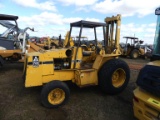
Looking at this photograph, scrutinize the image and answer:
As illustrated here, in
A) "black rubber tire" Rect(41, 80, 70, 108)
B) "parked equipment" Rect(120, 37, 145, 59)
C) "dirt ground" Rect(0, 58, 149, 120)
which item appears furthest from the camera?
"parked equipment" Rect(120, 37, 145, 59)

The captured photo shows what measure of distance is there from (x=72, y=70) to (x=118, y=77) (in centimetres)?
160

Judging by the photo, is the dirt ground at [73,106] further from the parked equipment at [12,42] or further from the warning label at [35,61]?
the parked equipment at [12,42]

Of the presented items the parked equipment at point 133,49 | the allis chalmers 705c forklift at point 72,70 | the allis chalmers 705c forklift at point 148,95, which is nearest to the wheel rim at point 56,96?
the allis chalmers 705c forklift at point 72,70

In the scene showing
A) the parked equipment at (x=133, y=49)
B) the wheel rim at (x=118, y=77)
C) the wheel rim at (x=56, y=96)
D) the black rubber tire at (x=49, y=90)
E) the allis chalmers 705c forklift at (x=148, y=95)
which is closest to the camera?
the allis chalmers 705c forklift at (x=148, y=95)

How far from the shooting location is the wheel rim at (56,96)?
17.7 feet

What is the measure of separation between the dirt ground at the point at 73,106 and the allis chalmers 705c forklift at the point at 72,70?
0.31 m

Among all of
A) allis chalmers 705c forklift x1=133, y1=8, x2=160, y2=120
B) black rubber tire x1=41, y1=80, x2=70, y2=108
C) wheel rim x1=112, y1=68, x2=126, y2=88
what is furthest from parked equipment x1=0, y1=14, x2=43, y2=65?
allis chalmers 705c forklift x1=133, y1=8, x2=160, y2=120

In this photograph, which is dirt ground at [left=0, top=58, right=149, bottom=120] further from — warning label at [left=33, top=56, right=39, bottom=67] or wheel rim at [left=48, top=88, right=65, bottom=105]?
warning label at [left=33, top=56, right=39, bottom=67]

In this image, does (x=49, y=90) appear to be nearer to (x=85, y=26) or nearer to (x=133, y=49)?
(x=85, y=26)

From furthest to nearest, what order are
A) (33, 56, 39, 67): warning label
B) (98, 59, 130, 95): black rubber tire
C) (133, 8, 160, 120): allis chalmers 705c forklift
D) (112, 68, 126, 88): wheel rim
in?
(112, 68, 126, 88): wheel rim, (98, 59, 130, 95): black rubber tire, (33, 56, 39, 67): warning label, (133, 8, 160, 120): allis chalmers 705c forklift

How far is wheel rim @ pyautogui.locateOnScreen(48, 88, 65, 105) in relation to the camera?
540 centimetres

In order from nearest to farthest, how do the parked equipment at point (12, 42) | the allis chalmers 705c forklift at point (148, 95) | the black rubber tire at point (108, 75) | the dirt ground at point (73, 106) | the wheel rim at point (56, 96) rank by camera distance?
the allis chalmers 705c forklift at point (148, 95) < the dirt ground at point (73, 106) < the wheel rim at point (56, 96) < the black rubber tire at point (108, 75) < the parked equipment at point (12, 42)

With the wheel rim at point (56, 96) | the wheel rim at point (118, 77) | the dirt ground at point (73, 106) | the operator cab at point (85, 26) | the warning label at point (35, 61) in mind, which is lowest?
the dirt ground at point (73, 106)

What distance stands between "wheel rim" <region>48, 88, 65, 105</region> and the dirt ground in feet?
0.70
